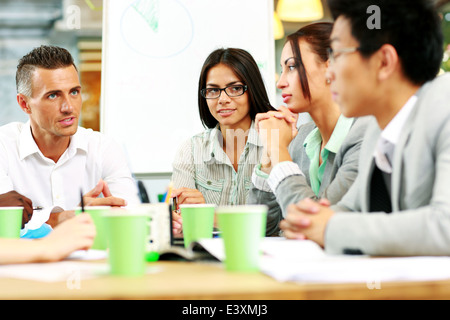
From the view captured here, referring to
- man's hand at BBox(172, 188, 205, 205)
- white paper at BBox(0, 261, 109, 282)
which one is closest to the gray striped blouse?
man's hand at BBox(172, 188, 205, 205)

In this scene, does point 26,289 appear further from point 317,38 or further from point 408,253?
point 317,38

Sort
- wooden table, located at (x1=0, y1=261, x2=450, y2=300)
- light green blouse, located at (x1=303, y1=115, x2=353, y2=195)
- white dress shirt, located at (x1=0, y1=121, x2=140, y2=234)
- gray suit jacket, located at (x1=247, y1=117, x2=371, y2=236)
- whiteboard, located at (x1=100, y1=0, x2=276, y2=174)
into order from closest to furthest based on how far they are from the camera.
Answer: wooden table, located at (x1=0, y1=261, x2=450, y2=300) → gray suit jacket, located at (x1=247, y1=117, x2=371, y2=236) → light green blouse, located at (x1=303, y1=115, x2=353, y2=195) → white dress shirt, located at (x1=0, y1=121, x2=140, y2=234) → whiteboard, located at (x1=100, y1=0, x2=276, y2=174)

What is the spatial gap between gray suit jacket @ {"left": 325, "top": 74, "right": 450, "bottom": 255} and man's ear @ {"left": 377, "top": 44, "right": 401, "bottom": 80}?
78 mm

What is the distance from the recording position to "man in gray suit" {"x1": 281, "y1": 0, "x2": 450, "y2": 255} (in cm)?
88

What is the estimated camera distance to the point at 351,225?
90 cm

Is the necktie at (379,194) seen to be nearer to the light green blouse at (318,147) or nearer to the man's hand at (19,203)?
the light green blouse at (318,147)

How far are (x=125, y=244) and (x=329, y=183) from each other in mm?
1085

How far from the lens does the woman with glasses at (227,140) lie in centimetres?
254

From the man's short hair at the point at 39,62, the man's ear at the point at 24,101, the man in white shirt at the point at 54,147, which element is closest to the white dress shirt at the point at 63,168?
the man in white shirt at the point at 54,147

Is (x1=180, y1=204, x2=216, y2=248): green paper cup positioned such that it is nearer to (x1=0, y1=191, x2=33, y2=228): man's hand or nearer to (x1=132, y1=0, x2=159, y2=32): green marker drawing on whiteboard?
(x1=0, y1=191, x2=33, y2=228): man's hand

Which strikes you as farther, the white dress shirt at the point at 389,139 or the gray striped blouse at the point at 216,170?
the gray striped blouse at the point at 216,170

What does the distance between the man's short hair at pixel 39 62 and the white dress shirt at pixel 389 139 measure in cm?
192
